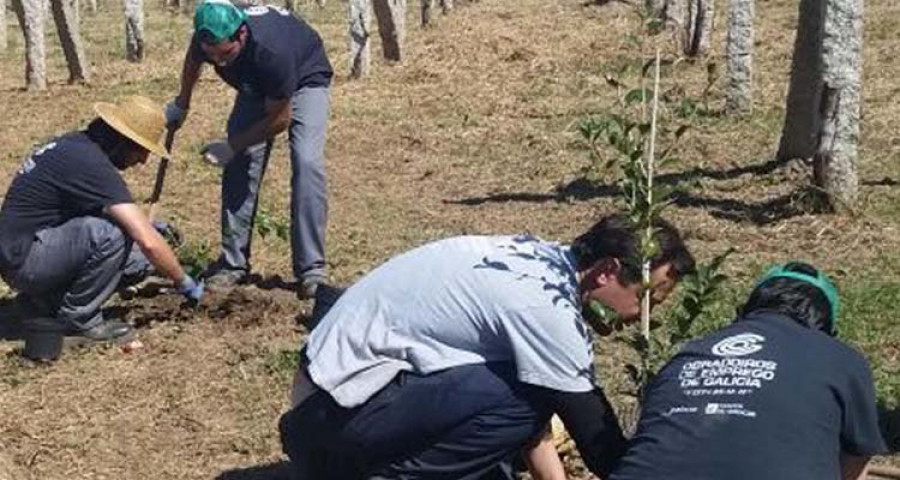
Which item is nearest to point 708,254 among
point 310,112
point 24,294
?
point 310,112

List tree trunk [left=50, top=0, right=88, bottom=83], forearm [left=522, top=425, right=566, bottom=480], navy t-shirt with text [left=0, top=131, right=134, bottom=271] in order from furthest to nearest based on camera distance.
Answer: tree trunk [left=50, top=0, right=88, bottom=83], navy t-shirt with text [left=0, top=131, right=134, bottom=271], forearm [left=522, top=425, right=566, bottom=480]

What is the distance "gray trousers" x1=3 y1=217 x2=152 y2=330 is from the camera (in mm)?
6438

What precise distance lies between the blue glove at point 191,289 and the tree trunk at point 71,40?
899 cm

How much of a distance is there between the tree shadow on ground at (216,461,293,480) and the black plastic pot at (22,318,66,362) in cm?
139

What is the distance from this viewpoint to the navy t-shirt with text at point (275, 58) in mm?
6840

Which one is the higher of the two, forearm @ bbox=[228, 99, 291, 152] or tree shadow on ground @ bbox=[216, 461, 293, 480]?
forearm @ bbox=[228, 99, 291, 152]

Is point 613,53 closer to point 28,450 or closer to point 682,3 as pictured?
point 682,3

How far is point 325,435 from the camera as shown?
432 cm

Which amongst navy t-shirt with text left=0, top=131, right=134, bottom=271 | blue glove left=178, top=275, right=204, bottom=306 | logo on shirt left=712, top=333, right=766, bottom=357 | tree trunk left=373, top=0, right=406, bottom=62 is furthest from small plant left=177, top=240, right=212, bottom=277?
tree trunk left=373, top=0, right=406, bottom=62

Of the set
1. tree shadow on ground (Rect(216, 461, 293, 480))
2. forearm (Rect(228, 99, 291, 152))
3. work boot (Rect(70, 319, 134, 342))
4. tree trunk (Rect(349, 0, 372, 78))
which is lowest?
tree trunk (Rect(349, 0, 372, 78))

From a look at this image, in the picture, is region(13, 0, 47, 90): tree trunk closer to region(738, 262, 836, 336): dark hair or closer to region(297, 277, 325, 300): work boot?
region(297, 277, 325, 300): work boot

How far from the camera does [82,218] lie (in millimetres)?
6473

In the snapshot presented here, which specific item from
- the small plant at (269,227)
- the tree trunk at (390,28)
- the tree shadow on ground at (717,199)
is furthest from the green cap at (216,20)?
the tree trunk at (390,28)

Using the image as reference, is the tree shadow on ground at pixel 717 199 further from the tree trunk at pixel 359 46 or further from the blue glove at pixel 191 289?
the tree trunk at pixel 359 46
